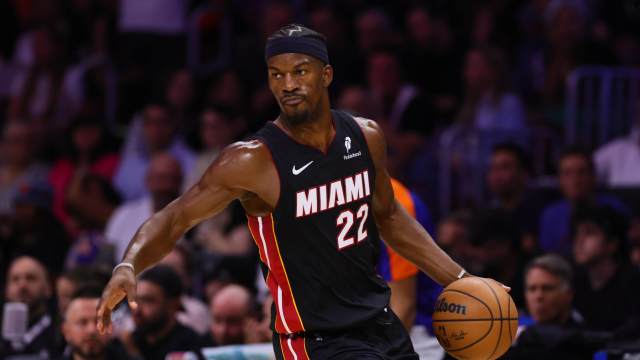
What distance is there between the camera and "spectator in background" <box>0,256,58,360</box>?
8922mm

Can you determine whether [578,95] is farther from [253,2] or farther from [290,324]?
[290,324]

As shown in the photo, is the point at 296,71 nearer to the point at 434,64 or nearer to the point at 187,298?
the point at 187,298

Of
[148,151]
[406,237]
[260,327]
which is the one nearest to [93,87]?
[148,151]

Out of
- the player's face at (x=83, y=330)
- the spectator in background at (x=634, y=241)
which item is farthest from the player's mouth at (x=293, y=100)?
the spectator in background at (x=634, y=241)

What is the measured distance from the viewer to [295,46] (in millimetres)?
Result: 5359

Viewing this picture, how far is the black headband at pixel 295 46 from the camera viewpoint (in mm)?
5355

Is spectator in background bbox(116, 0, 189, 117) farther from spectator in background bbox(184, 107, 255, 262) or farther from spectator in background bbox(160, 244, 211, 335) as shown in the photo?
spectator in background bbox(160, 244, 211, 335)

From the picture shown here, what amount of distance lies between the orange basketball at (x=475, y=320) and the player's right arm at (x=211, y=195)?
0.94 metres

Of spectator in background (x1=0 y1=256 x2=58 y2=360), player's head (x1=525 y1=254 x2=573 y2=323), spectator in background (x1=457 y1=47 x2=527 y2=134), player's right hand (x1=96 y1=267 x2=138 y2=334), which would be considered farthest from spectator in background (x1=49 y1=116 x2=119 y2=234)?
player's right hand (x1=96 y1=267 x2=138 y2=334)

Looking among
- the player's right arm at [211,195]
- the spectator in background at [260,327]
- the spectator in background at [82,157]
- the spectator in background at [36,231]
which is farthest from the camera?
the spectator in background at [82,157]

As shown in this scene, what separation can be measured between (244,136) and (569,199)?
3.19m

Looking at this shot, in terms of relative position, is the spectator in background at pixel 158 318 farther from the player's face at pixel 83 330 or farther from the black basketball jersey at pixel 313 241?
the black basketball jersey at pixel 313 241

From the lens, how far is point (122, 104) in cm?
1356

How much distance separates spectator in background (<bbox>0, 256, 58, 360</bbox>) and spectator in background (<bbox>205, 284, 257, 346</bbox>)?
44.1 inches
